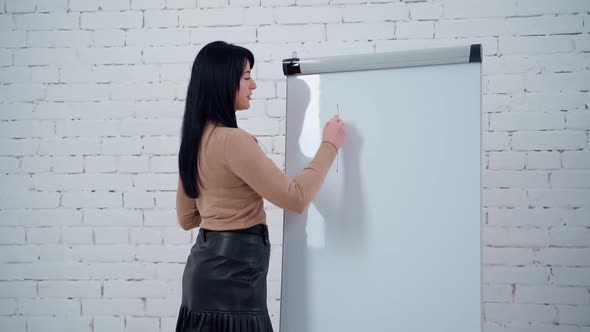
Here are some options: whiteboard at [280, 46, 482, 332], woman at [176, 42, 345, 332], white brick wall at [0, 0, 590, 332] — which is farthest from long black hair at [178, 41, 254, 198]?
white brick wall at [0, 0, 590, 332]

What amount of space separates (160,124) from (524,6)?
5.16 feet

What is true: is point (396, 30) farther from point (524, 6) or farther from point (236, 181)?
point (236, 181)

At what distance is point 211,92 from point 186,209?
1.40ft

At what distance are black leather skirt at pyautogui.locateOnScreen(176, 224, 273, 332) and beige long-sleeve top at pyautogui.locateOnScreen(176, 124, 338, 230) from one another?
1.9 inches

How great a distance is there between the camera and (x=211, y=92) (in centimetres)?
148

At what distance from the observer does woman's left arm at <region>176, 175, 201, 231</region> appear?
169 cm

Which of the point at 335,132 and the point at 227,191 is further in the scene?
the point at 335,132

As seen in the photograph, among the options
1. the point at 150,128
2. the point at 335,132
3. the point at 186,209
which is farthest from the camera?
the point at 150,128

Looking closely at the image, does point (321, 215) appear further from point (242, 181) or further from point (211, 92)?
point (211, 92)

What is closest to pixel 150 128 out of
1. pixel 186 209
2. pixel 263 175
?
pixel 186 209

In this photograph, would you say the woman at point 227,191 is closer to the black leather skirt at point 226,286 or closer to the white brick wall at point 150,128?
the black leather skirt at point 226,286

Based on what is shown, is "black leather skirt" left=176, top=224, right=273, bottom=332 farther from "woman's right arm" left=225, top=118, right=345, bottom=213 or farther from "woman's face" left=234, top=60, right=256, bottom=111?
"woman's face" left=234, top=60, right=256, bottom=111

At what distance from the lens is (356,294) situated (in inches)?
64.9

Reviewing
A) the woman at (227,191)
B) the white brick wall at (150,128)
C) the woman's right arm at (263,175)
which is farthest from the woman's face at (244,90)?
the white brick wall at (150,128)
